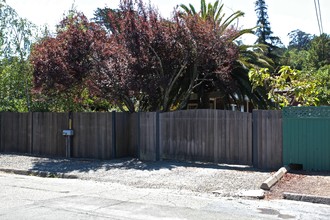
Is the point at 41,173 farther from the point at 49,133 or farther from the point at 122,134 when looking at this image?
the point at 49,133

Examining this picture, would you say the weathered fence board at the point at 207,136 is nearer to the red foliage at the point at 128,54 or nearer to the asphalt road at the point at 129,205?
the red foliage at the point at 128,54

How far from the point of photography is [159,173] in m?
12.2

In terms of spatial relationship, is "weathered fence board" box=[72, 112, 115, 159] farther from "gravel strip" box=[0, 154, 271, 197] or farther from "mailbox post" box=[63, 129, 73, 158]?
"gravel strip" box=[0, 154, 271, 197]

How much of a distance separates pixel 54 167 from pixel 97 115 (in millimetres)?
2760

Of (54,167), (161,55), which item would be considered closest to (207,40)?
(161,55)

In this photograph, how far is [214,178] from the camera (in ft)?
36.7

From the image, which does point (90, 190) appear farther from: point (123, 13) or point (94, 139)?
point (123, 13)

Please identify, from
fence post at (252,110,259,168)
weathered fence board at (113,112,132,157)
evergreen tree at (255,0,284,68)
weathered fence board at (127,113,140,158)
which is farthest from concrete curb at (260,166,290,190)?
evergreen tree at (255,0,284,68)

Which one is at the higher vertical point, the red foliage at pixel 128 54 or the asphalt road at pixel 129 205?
the red foliage at pixel 128 54

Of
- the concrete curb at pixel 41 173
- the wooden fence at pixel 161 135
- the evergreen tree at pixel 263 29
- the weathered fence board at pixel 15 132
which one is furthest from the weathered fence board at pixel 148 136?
the evergreen tree at pixel 263 29

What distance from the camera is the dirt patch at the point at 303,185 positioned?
9172mm

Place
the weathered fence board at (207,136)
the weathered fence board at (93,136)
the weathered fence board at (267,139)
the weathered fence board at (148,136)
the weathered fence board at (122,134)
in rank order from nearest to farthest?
the weathered fence board at (267,139) < the weathered fence board at (207,136) < the weathered fence board at (148,136) < the weathered fence board at (93,136) < the weathered fence board at (122,134)

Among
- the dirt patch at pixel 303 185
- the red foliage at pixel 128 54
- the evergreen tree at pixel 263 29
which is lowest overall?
the dirt patch at pixel 303 185

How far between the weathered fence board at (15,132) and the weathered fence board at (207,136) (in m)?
6.41
